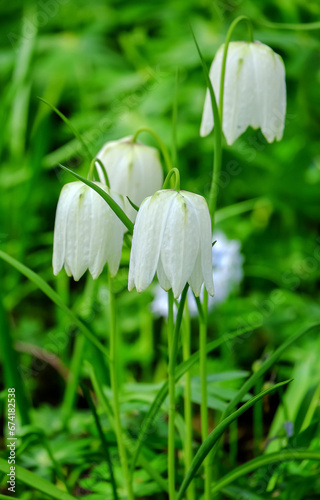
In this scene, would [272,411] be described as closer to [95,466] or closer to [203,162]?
[95,466]

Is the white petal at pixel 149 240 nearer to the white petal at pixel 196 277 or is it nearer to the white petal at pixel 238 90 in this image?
the white petal at pixel 196 277

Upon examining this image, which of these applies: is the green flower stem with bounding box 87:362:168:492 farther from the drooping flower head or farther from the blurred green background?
the drooping flower head

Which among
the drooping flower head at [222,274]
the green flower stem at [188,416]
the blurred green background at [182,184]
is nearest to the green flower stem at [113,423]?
the green flower stem at [188,416]

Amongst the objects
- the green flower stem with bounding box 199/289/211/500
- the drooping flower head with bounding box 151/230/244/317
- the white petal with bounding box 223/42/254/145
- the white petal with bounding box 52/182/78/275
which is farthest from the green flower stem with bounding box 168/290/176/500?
the drooping flower head with bounding box 151/230/244/317

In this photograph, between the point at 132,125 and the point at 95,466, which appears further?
the point at 132,125

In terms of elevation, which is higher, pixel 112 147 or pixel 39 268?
pixel 112 147

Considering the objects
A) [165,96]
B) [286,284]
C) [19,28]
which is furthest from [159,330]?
[19,28]
